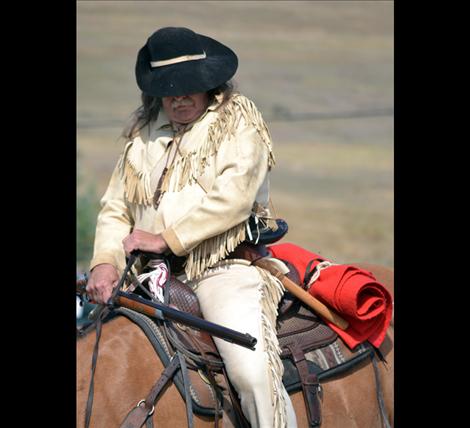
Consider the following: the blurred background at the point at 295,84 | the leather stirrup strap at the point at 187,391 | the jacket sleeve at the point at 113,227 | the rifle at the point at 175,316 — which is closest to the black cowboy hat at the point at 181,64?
the jacket sleeve at the point at 113,227

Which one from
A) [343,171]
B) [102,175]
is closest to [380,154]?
[343,171]

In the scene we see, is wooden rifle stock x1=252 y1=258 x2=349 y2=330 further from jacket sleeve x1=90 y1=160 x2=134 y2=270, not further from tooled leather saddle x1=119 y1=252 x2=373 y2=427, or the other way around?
jacket sleeve x1=90 y1=160 x2=134 y2=270

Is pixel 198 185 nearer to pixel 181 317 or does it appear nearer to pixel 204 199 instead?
pixel 204 199

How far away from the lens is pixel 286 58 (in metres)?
18.0

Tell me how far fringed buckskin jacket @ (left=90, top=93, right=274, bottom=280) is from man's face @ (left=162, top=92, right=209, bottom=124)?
0.15ft

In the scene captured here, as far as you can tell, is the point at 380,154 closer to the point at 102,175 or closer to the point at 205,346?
the point at 102,175

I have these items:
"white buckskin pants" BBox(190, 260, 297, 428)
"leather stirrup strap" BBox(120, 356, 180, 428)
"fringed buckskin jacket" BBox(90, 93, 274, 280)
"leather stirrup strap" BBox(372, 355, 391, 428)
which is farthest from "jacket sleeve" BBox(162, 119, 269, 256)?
"leather stirrup strap" BBox(372, 355, 391, 428)

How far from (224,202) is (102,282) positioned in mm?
729

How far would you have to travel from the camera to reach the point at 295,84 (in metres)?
17.5

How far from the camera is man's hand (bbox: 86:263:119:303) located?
405cm

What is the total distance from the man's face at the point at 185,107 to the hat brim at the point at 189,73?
102mm

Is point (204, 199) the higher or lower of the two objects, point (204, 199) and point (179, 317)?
the higher

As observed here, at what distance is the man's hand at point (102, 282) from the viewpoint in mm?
4051

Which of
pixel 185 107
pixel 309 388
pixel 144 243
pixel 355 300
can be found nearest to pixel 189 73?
pixel 185 107
